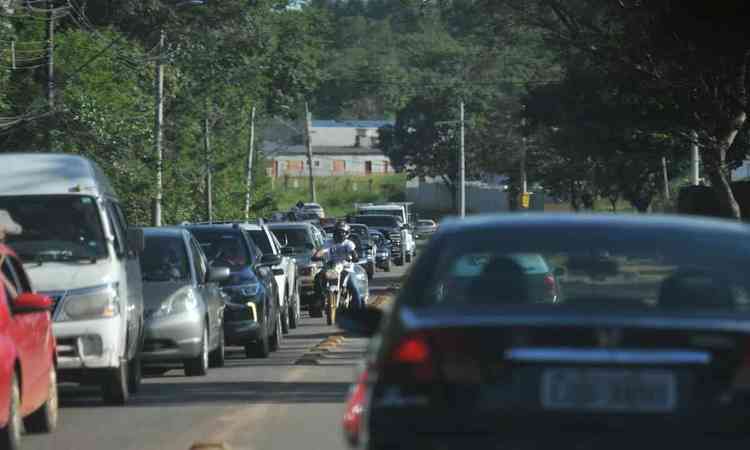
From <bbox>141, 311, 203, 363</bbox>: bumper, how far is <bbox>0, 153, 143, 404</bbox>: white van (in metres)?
1.59

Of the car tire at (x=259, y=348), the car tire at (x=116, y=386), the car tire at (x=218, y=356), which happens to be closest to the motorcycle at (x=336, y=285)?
the car tire at (x=259, y=348)

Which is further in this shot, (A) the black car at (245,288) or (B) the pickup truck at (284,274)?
(B) the pickup truck at (284,274)

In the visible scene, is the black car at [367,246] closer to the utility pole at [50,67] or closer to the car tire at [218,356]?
the utility pole at [50,67]

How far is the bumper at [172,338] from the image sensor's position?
17.3m

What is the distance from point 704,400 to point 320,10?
67.2 m

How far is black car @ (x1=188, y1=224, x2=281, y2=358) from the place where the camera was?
20.7 metres

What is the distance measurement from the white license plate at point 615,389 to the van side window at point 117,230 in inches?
362

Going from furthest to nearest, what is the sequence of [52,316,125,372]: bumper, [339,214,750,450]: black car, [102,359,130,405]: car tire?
[102,359,130,405]: car tire → [52,316,125,372]: bumper → [339,214,750,450]: black car

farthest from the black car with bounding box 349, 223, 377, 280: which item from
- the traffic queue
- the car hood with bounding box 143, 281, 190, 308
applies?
the car hood with bounding box 143, 281, 190, 308

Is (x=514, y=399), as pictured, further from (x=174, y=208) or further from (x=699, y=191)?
(x=174, y=208)

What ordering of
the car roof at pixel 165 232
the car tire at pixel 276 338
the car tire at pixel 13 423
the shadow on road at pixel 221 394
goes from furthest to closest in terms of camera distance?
the car tire at pixel 276 338 → the car roof at pixel 165 232 → the shadow on road at pixel 221 394 → the car tire at pixel 13 423

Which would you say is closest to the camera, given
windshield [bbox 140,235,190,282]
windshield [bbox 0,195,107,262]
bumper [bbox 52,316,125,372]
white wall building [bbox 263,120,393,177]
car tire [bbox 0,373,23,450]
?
car tire [bbox 0,373,23,450]

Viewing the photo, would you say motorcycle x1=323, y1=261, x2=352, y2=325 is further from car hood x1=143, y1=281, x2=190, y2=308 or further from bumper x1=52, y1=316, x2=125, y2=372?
bumper x1=52, y1=316, x2=125, y2=372

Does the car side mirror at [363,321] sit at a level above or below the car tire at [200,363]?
above
